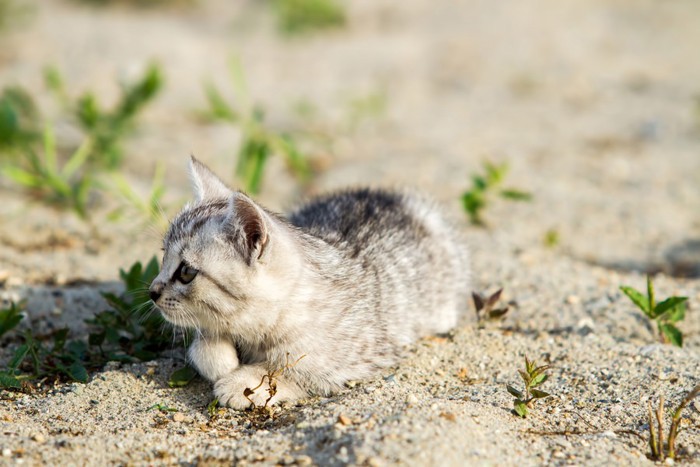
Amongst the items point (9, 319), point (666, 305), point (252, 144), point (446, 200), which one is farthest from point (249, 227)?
point (446, 200)

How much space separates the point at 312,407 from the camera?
12.0ft

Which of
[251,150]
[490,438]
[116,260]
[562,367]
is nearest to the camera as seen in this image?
[490,438]

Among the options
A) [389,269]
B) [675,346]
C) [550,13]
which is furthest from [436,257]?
[550,13]

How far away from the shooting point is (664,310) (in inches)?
167

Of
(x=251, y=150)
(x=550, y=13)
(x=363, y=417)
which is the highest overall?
(x=550, y=13)

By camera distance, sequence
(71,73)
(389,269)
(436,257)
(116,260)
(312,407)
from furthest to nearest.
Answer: (71,73) → (116,260) → (436,257) → (389,269) → (312,407)

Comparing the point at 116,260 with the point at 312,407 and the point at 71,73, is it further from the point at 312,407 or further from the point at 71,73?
→ the point at 71,73

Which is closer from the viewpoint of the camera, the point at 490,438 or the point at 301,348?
the point at 490,438

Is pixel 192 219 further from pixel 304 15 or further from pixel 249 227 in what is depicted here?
pixel 304 15

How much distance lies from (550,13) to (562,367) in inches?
395

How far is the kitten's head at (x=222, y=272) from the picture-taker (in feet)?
11.6

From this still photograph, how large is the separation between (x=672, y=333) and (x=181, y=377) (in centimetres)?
281

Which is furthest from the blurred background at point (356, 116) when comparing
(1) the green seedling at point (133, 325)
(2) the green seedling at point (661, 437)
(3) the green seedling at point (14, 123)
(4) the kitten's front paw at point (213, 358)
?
(2) the green seedling at point (661, 437)

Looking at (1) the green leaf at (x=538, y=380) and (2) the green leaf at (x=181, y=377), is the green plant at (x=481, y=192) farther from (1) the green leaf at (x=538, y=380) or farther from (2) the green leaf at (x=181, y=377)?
(2) the green leaf at (x=181, y=377)
